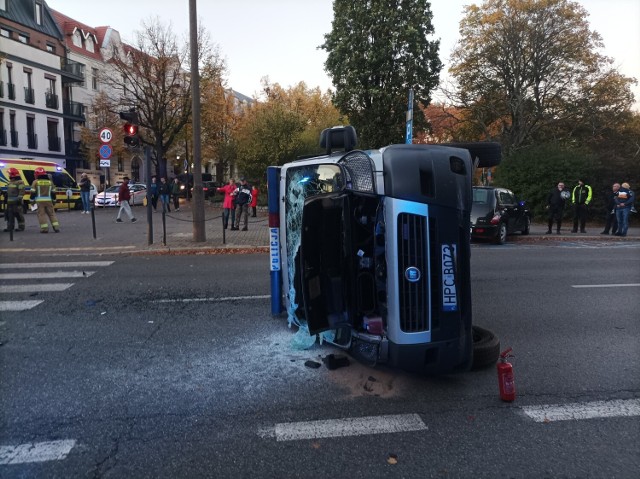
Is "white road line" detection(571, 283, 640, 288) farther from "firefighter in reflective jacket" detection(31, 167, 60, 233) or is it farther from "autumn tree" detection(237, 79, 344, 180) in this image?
"autumn tree" detection(237, 79, 344, 180)

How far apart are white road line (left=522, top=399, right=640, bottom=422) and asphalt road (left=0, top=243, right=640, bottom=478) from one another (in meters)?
0.02

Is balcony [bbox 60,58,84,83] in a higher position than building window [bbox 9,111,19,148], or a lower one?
higher

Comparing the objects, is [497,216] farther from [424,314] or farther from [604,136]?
[604,136]

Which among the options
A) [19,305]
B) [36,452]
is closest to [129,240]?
[19,305]

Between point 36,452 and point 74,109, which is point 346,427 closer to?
point 36,452

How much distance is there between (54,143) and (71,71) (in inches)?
293

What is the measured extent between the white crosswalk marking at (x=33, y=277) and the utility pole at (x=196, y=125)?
10.1 feet

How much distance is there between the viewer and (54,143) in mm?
41812

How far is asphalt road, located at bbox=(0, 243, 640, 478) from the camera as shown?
2992 mm

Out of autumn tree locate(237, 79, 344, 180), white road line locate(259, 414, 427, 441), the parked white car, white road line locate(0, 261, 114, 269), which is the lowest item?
white road line locate(259, 414, 427, 441)

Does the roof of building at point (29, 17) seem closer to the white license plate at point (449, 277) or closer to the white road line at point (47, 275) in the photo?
the white road line at point (47, 275)

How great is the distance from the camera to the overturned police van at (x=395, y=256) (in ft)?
11.6

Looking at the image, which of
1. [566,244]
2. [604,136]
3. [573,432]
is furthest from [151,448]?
[604,136]

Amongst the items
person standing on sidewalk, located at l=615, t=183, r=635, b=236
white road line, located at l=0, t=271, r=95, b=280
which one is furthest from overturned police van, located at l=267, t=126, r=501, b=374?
person standing on sidewalk, located at l=615, t=183, r=635, b=236
